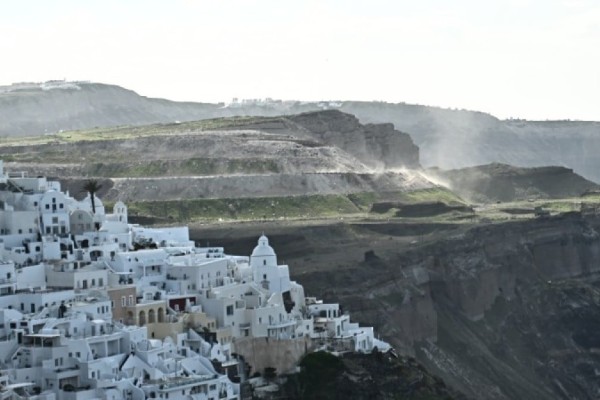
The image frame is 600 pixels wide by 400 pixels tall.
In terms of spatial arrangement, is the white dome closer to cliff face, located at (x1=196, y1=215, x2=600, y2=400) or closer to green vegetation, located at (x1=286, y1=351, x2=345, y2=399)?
green vegetation, located at (x1=286, y1=351, x2=345, y2=399)

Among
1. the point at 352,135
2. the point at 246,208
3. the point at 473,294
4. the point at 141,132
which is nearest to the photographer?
the point at 473,294

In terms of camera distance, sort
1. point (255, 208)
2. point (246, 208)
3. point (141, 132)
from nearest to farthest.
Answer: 1. point (246, 208)
2. point (255, 208)
3. point (141, 132)

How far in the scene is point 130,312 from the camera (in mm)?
78812

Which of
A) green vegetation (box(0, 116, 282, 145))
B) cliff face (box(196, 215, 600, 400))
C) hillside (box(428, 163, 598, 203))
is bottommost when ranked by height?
cliff face (box(196, 215, 600, 400))

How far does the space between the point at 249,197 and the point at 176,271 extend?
6116cm

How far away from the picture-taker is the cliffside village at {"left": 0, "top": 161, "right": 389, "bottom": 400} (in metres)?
72.4

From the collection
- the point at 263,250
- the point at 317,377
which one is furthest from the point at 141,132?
the point at 317,377

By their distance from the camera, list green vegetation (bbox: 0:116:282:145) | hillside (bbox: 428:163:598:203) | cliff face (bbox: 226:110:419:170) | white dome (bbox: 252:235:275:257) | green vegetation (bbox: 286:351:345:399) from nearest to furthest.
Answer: green vegetation (bbox: 286:351:345:399)
white dome (bbox: 252:235:275:257)
green vegetation (bbox: 0:116:282:145)
cliff face (bbox: 226:110:419:170)
hillside (bbox: 428:163:598:203)

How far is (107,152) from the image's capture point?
15825cm

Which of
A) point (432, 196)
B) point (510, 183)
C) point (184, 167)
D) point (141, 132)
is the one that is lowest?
point (510, 183)

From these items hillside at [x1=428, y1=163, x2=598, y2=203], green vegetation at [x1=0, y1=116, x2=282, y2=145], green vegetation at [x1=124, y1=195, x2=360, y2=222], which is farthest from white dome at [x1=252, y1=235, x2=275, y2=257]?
hillside at [x1=428, y1=163, x2=598, y2=203]

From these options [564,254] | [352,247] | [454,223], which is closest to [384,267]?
[352,247]

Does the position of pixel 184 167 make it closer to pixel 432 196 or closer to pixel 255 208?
pixel 255 208

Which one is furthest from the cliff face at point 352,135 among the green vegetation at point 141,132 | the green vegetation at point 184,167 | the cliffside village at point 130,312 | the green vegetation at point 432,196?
the cliffside village at point 130,312
